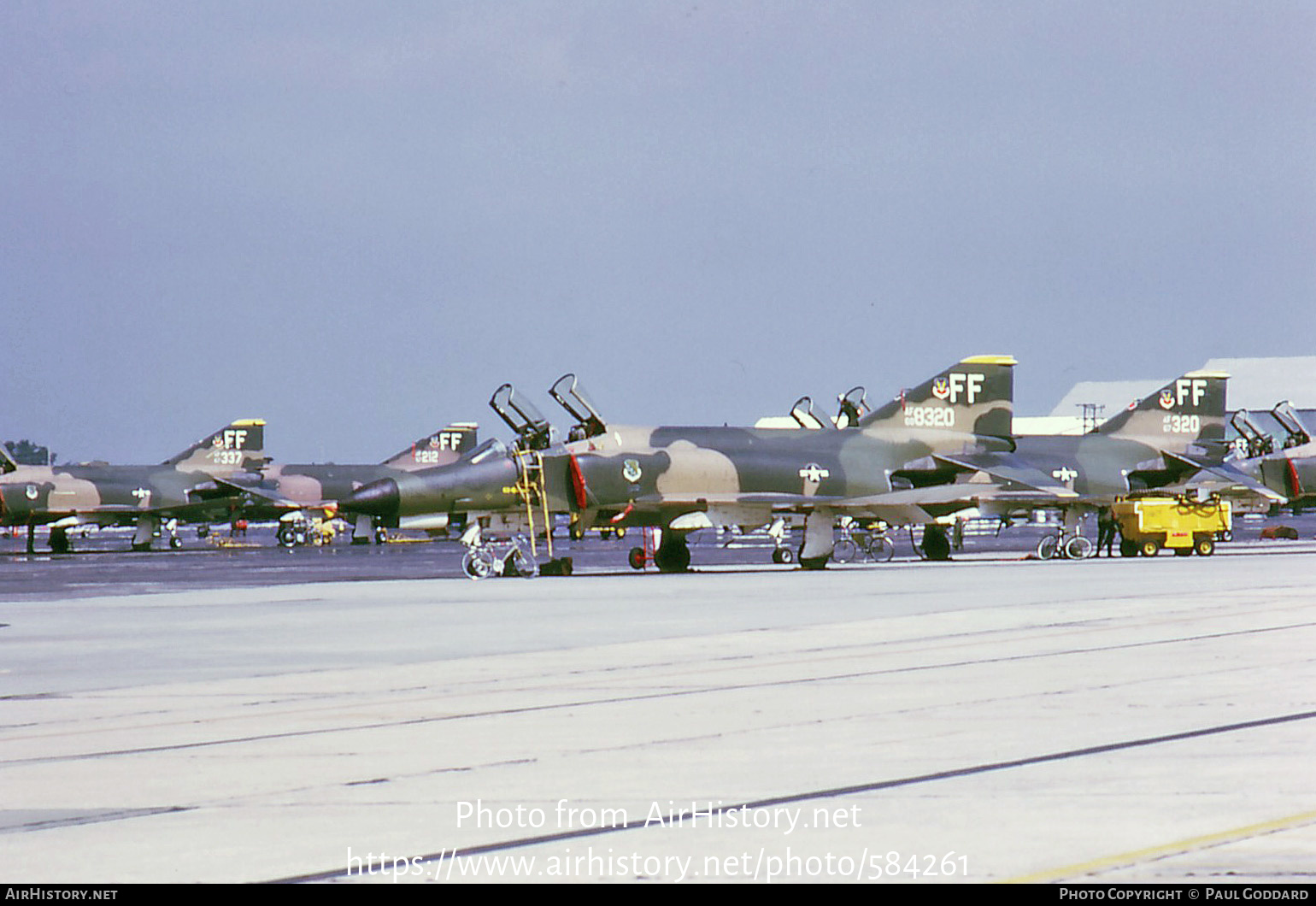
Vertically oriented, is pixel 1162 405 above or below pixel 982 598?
above

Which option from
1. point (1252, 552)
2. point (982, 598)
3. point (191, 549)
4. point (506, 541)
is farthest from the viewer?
point (191, 549)

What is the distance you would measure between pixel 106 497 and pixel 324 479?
35.2 feet

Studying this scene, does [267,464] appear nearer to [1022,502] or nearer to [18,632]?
[1022,502]

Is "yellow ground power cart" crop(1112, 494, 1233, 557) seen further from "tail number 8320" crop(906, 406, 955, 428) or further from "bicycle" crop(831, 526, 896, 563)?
"bicycle" crop(831, 526, 896, 563)

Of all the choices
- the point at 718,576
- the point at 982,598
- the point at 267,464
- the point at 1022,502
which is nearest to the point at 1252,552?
the point at 1022,502

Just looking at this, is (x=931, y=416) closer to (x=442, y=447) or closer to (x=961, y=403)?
(x=961, y=403)

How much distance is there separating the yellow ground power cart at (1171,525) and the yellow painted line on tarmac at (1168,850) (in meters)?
29.5

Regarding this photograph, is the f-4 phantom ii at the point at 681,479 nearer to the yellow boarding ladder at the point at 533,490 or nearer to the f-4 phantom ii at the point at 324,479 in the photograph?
the yellow boarding ladder at the point at 533,490

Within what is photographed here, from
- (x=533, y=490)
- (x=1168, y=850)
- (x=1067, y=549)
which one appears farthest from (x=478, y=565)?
(x=1168, y=850)

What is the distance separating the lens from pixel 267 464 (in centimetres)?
6259

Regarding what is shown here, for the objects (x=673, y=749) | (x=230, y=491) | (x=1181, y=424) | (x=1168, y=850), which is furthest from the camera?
(x=230, y=491)

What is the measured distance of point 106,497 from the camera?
174ft

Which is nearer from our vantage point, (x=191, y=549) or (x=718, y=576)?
(x=718, y=576)
